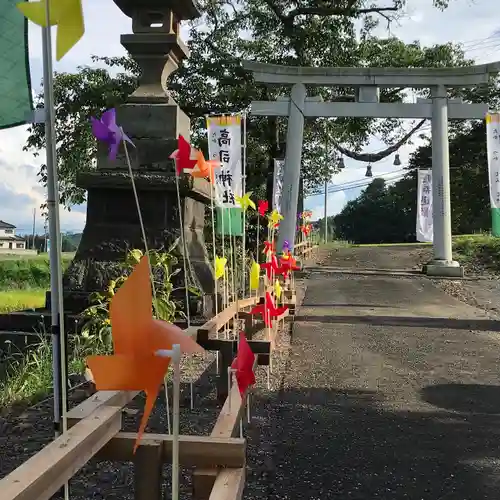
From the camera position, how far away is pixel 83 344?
4.95 meters

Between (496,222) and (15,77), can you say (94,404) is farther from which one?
(496,222)

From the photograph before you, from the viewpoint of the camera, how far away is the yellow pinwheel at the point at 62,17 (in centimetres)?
198

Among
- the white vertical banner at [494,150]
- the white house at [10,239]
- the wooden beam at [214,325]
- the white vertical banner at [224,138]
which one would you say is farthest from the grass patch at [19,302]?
the white house at [10,239]

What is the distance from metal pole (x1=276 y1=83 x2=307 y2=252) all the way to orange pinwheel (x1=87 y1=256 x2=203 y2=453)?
13.2 metres

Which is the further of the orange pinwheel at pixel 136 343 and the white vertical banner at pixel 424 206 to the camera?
the white vertical banner at pixel 424 206

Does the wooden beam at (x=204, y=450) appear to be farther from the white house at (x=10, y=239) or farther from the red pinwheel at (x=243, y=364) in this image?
the white house at (x=10, y=239)

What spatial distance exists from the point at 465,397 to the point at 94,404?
10.9ft

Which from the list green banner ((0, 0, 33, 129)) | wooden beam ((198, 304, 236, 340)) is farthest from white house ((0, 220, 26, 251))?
green banner ((0, 0, 33, 129))

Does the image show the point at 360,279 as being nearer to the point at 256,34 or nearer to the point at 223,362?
the point at 256,34

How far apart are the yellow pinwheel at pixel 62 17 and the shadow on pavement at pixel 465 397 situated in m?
3.62

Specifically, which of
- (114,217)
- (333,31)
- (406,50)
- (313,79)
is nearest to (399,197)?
(406,50)

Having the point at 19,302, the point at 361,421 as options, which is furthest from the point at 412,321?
the point at 19,302

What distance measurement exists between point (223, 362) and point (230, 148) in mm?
8701

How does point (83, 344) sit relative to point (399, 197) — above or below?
below
